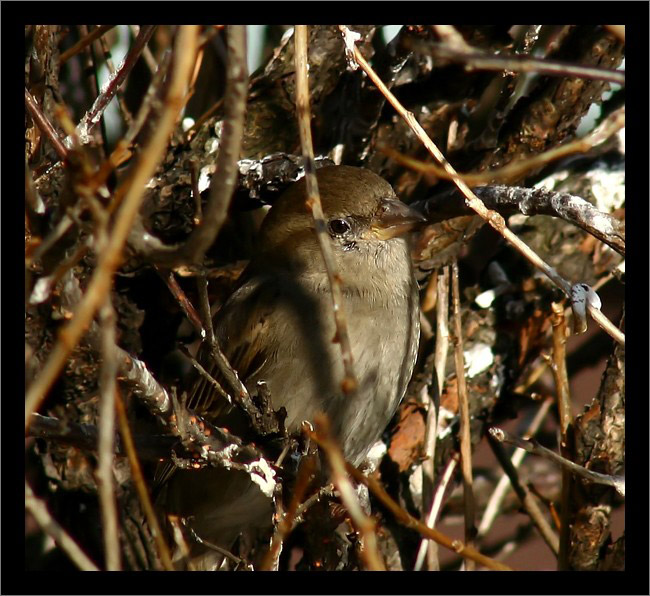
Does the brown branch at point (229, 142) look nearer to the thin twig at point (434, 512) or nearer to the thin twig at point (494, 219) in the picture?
the thin twig at point (494, 219)

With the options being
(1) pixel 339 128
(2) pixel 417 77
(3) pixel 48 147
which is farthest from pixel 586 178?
(3) pixel 48 147

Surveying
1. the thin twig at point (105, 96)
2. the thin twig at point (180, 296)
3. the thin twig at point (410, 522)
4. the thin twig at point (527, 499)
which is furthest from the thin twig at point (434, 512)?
the thin twig at point (105, 96)

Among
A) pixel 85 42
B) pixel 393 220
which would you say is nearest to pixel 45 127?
pixel 85 42

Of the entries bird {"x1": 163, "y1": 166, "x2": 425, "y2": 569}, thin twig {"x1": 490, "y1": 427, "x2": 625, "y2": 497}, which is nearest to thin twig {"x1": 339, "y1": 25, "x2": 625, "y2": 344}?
thin twig {"x1": 490, "y1": 427, "x2": 625, "y2": 497}

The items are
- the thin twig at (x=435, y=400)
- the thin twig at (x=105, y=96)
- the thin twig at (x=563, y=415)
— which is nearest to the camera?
the thin twig at (x=105, y=96)

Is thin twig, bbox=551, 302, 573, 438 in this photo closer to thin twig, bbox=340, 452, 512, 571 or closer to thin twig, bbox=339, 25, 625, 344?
thin twig, bbox=339, 25, 625, 344

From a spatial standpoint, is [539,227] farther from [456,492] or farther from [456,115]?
[456,492]

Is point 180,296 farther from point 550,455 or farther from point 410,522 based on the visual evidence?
point 550,455
